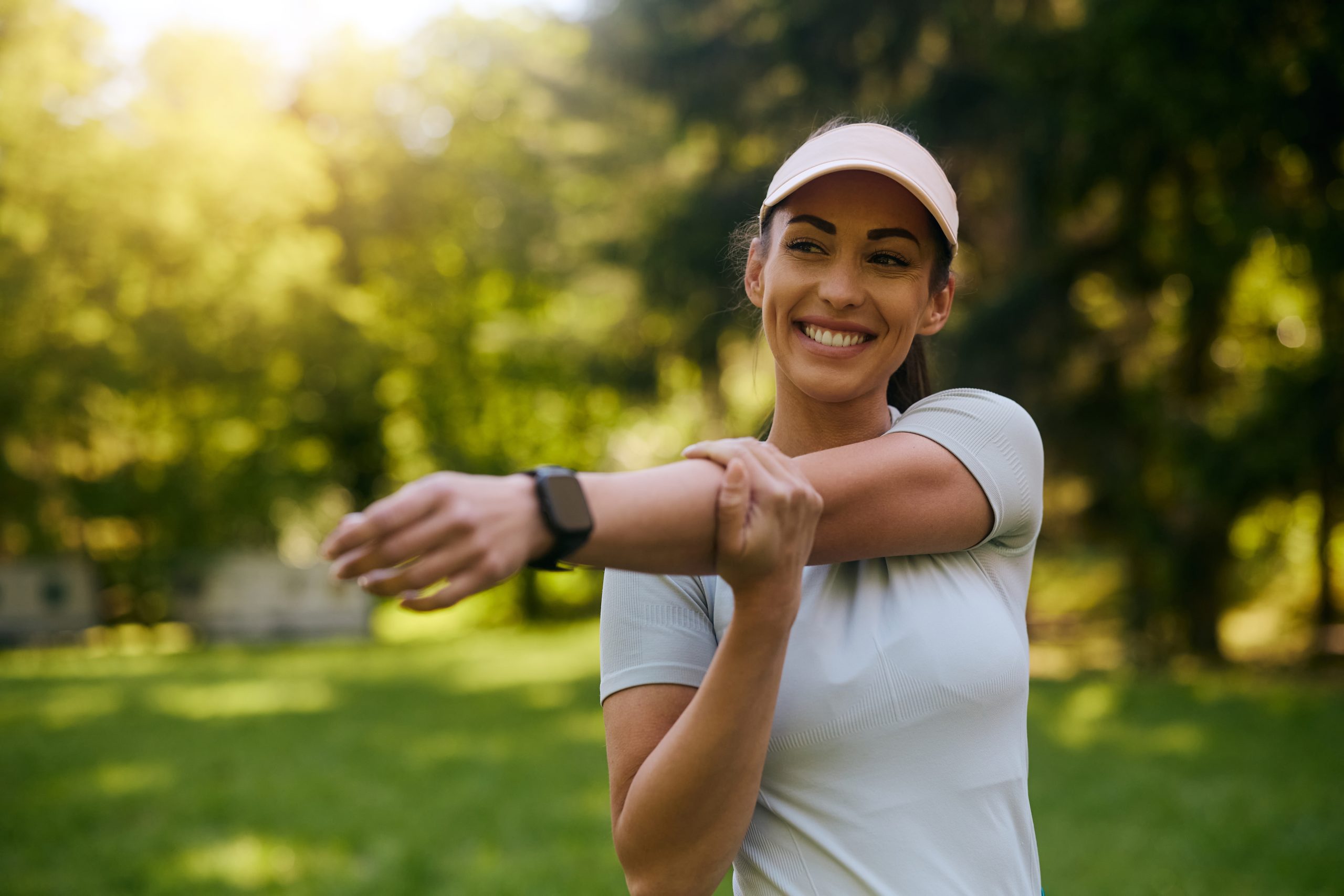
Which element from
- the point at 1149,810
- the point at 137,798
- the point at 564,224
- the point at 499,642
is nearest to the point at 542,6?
the point at 564,224

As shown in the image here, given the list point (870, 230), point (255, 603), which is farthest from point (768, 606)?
point (255, 603)

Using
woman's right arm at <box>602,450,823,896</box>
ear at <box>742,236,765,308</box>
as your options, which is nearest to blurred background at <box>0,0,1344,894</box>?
ear at <box>742,236,765,308</box>

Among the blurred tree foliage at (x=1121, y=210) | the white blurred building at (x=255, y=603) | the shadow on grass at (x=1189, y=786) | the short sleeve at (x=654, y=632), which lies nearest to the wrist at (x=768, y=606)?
the short sleeve at (x=654, y=632)

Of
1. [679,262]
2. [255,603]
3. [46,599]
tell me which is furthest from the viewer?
[255,603]

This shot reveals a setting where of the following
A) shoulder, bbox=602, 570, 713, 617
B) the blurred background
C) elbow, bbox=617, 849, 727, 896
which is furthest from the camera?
the blurred background

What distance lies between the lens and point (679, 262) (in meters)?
12.8

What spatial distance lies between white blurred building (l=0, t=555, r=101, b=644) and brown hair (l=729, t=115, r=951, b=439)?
67.1 feet

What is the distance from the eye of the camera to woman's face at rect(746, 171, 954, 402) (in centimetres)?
150

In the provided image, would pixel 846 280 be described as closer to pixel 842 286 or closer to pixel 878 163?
pixel 842 286

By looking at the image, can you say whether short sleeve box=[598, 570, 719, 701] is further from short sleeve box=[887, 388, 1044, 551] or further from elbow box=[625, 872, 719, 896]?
short sleeve box=[887, 388, 1044, 551]

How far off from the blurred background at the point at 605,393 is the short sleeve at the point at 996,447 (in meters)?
0.67

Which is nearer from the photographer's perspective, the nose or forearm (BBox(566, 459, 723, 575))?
forearm (BBox(566, 459, 723, 575))

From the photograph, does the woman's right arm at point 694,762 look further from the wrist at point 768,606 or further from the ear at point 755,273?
the ear at point 755,273

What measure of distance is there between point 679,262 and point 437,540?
1201 centimetres
